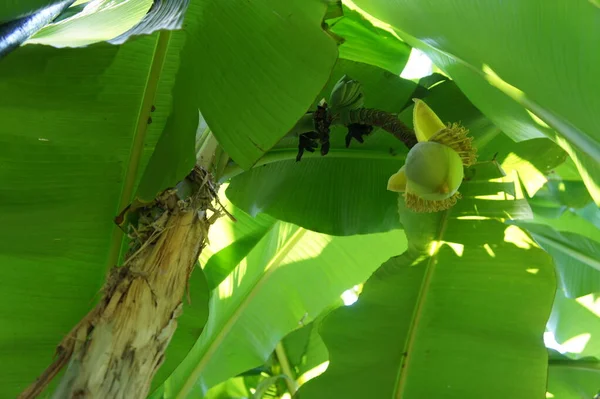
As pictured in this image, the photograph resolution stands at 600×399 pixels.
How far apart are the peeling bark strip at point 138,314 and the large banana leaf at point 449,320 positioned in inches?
16.0

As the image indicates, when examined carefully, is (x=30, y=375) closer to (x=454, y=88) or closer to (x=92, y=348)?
(x=92, y=348)

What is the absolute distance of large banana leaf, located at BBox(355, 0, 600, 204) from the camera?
0.59 meters

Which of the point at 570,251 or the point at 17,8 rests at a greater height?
the point at 17,8

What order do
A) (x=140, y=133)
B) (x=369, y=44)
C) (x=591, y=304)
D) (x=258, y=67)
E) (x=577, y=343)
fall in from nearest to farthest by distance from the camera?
(x=258, y=67) < (x=140, y=133) < (x=369, y=44) < (x=591, y=304) < (x=577, y=343)

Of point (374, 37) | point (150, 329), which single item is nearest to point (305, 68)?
point (150, 329)

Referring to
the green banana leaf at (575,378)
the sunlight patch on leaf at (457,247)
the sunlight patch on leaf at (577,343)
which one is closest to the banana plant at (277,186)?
the sunlight patch on leaf at (457,247)

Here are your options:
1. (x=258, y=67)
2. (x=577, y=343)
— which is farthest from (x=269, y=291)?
(x=577, y=343)

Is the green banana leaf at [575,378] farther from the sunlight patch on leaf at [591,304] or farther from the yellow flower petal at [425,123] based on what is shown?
the yellow flower petal at [425,123]

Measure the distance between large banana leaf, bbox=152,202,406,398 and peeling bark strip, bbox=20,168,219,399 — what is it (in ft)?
1.64

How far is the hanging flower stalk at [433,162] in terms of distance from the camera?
754mm

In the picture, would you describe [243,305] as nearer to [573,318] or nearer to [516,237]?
[516,237]

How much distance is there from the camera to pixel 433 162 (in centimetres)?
75

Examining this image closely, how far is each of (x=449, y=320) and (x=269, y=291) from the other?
461 mm

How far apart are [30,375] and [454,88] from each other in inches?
36.8
